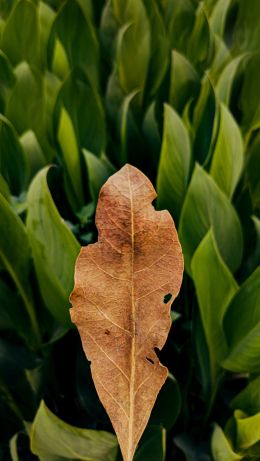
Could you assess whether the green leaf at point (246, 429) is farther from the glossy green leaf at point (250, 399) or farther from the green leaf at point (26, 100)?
the green leaf at point (26, 100)

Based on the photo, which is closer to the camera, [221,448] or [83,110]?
[221,448]

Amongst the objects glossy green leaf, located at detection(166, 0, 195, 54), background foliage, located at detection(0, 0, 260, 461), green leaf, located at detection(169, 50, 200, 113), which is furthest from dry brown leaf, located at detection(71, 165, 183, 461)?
glossy green leaf, located at detection(166, 0, 195, 54)

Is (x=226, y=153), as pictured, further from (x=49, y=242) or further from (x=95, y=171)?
(x=49, y=242)

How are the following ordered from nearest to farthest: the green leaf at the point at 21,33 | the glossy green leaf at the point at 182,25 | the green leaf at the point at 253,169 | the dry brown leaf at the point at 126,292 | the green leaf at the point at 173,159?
the dry brown leaf at the point at 126,292
the green leaf at the point at 173,159
the green leaf at the point at 253,169
the green leaf at the point at 21,33
the glossy green leaf at the point at 182,25

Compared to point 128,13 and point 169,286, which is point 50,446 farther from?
point 128,13

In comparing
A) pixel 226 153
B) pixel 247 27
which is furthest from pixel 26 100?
pixel 247 27

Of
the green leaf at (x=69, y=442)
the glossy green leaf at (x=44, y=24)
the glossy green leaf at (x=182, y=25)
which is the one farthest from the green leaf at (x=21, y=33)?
the green leaf at (x=69, y=442)

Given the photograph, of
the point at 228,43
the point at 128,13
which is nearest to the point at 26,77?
the point at 128,13
